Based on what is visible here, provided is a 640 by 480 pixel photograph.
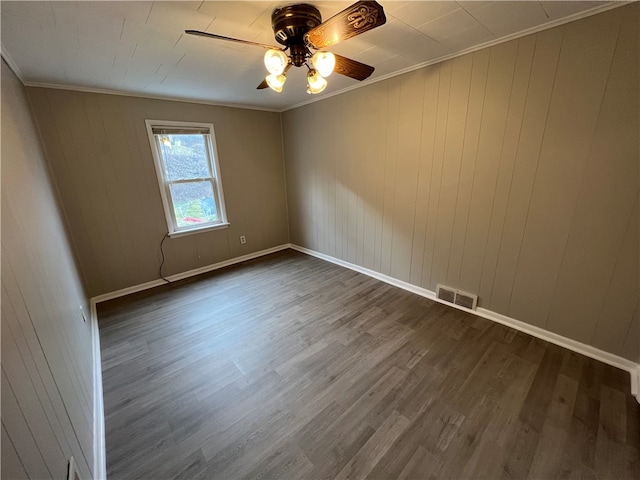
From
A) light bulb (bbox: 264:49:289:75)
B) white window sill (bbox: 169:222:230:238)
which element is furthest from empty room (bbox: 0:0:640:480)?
white window sill (bbox: 169:222:230:238)

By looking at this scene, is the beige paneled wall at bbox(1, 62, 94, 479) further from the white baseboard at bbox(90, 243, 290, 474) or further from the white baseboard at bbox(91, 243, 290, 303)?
the white baseboard at bbox(91, 243, 290, 303)

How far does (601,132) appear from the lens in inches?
67.0

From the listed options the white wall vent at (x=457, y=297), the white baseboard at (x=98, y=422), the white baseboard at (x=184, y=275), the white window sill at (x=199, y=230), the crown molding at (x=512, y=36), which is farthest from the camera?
the white window sill at (x=199, y=230)

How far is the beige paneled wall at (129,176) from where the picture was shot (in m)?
2.67

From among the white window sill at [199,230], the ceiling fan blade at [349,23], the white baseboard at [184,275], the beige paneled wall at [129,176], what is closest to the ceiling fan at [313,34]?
the ceiling fan blade at [349,23]

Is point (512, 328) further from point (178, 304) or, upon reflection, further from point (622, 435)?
point (178, 304)

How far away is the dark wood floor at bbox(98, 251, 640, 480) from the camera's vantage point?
1.35 metres

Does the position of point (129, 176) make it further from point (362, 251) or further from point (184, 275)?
point (362, 251)

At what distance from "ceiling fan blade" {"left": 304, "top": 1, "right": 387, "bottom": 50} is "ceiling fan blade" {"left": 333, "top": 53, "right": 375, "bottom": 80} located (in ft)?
0.84

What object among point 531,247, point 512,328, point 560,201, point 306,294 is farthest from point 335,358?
point 560,201

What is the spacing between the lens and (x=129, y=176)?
10.0 feet

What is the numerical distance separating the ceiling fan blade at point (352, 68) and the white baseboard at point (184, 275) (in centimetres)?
317

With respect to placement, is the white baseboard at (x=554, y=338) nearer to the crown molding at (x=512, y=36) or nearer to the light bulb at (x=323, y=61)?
the crown molding at (x=512, y=36)

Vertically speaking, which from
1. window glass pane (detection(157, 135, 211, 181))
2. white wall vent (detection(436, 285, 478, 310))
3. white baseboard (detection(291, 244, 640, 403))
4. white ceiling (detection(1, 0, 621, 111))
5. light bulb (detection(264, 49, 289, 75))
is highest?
white ceiling (detection(1, 0, 621, 111))
